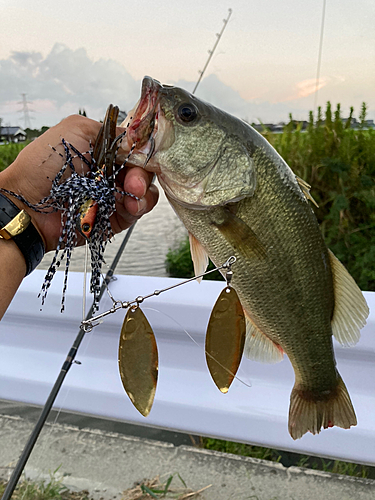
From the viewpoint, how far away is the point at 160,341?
1.78m

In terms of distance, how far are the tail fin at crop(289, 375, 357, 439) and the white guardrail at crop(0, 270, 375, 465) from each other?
23.7 inches

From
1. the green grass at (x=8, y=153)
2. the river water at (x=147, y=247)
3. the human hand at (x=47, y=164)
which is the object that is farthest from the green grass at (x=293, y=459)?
the green grass at (x=8, y=153)

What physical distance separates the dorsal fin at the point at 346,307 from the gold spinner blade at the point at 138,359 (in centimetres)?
41

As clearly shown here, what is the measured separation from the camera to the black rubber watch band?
3.04 ft

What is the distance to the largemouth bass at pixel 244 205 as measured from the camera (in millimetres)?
804

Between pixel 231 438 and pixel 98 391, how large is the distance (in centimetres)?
58

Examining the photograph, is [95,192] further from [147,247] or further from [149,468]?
[147,247]

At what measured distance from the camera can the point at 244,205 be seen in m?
0.82

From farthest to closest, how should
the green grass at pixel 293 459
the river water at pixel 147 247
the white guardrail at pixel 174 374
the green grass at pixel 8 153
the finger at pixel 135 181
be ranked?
the green grass at pixel 8 153 < the river water at pixel 147 247 < the green grass at pixel 293 459 < the white guardrail at pixel 174 374 < the finger at pixel 135 181

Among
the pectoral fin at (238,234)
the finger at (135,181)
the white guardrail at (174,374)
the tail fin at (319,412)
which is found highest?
the finger at (135,181)

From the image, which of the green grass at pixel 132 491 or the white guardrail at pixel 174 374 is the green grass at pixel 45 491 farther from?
the white guardrail at pixel 174 374

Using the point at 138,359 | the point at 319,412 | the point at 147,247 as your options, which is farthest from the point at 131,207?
the point at 147,247

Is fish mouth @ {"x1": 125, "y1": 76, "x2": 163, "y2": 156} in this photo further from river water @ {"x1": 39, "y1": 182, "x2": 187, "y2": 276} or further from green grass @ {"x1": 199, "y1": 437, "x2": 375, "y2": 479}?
river water @ {"x1": 39, "y1": 182, "x2": 187, "y2": 276}

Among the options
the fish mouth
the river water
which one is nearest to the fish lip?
the fish mouth
